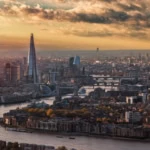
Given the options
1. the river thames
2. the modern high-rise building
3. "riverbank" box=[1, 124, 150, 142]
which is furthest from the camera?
the modern high-rise building

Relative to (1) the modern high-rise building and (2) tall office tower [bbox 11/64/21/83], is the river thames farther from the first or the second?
(2) tall office tower [bbox 11/64/21/83]

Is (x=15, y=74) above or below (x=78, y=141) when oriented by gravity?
below

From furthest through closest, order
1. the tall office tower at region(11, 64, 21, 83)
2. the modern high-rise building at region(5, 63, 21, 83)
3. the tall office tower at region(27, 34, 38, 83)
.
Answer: the tall office tower at region(11, 64, 21, 83) → the modern high-rise building at region(5, 63, 21, 83) → the tall office tower at region(27, 34, 38, 83)

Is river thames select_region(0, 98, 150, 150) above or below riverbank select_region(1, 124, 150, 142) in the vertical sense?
above

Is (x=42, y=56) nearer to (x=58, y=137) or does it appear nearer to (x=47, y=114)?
(x=47, y=114)

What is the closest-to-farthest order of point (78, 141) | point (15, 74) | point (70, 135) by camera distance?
point (78, 141), point (70, 135), point (15, 74)

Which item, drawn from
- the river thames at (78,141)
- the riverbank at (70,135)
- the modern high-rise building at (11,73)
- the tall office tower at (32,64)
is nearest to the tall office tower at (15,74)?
the modern high-rise building at (11,73)

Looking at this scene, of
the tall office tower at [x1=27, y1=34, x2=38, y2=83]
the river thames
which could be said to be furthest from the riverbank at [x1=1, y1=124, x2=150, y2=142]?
the tall office tower at [x1=27, y1=34, x2=38, y2=83]

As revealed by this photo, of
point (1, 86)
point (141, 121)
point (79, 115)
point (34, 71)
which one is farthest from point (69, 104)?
point (34, 71)

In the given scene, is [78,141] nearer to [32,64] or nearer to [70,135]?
[70,135]

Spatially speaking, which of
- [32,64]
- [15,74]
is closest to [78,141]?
[32,64]

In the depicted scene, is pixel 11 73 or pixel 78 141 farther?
pixel 11 73
